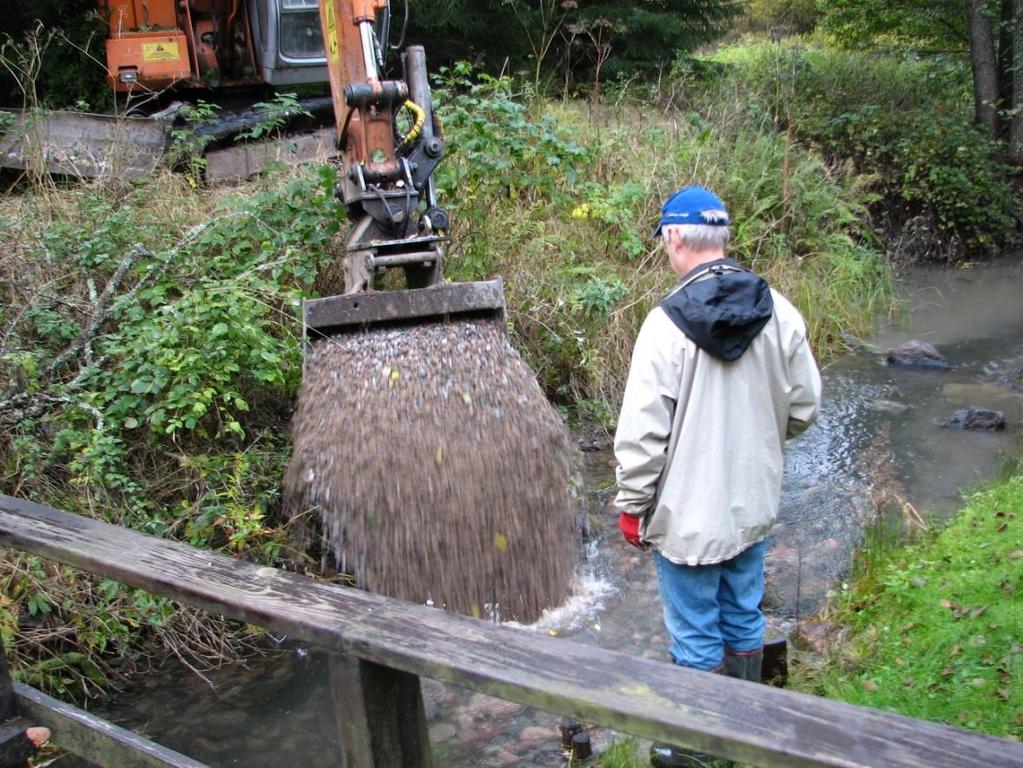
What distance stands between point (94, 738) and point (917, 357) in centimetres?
777

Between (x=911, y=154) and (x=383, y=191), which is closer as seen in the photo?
(x=383, y=191)

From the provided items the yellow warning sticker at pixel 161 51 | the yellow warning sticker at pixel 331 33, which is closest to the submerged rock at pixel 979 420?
the yellow warning sticker at pixel 331 33

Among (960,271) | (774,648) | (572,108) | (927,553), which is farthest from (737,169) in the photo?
(774,648)

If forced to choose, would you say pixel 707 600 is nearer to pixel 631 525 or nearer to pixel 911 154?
pixel 631 525

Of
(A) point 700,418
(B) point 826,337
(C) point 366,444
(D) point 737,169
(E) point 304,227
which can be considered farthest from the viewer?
(D) point 737,169

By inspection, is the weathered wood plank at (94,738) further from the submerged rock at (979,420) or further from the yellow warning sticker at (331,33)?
the submerged rock at (979,420)

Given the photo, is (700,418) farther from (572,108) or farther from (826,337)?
(572,108)

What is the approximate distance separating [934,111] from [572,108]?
6.46 metres

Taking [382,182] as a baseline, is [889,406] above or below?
below

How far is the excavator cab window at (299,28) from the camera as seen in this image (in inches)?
365

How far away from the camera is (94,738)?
2.64 metres

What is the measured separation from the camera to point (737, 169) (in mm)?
10031

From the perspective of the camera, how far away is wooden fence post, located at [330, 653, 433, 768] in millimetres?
2043

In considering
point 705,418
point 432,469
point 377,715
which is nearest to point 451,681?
point 377,715
